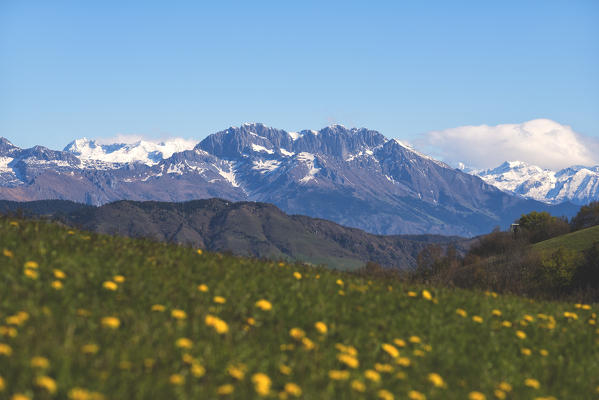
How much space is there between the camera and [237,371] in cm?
682

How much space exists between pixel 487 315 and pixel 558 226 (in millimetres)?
154188

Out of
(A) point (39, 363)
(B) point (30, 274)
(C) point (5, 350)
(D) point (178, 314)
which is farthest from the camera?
(B) point (30, 274)

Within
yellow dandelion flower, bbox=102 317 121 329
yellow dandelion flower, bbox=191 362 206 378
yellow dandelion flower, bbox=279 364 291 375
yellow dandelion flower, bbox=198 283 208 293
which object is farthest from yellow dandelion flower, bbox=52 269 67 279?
yellow dandelion flower, bbox=279 364 291 375

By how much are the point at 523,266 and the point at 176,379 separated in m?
84.6

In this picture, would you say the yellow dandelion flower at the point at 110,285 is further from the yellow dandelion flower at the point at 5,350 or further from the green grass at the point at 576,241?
the green grass at the point at 576,241

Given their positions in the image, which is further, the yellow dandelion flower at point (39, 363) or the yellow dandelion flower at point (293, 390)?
the yellow dandelion flower at point (293, 390)

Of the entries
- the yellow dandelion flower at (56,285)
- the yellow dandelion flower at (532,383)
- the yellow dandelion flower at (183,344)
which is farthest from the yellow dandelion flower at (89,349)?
the yellow dandelion flower at (532,383)

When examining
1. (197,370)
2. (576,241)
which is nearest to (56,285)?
(197,370)

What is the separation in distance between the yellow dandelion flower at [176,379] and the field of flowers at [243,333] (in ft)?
0.10

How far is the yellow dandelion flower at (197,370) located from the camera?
657 cm

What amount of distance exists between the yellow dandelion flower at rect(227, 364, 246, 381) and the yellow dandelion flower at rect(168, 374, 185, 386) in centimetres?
62

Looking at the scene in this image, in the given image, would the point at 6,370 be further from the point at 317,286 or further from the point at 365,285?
the point at 365,285

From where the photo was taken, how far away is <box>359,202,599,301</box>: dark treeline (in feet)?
71.5

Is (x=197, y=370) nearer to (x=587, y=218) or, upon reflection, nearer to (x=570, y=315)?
(x=570, y=315)
